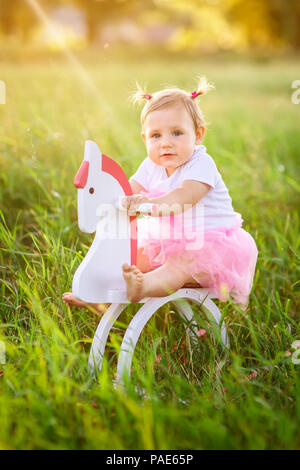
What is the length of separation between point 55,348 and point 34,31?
3239cm

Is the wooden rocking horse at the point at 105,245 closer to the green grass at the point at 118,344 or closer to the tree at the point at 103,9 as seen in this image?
the green grass at the point at 118,344

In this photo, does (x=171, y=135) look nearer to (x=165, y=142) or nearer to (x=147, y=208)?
(x=165, y=142)

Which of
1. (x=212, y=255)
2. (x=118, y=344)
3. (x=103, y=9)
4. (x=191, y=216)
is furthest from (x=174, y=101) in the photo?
(x=103, y=9)

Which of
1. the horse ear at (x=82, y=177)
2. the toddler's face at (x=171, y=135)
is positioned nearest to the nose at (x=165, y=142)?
the toddler's face at (x=171, y=135)

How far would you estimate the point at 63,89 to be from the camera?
5965 mm

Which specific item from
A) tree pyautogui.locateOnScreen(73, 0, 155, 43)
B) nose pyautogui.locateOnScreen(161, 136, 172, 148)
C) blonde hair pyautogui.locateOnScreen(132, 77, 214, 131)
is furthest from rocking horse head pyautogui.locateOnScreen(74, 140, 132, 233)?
tree pyautogui.locateOnScreen(73, 0, 155, 43)

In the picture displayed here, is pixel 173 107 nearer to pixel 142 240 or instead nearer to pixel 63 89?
pixel 142 240

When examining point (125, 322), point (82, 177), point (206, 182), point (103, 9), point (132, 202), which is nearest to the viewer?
point (82, 177)

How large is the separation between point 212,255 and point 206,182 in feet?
0.94

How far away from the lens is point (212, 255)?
195 centimetres

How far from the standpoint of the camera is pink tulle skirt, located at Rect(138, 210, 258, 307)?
1.93 m

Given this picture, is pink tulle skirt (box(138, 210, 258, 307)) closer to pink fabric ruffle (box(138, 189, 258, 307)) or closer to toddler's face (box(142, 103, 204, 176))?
pink fabric ruffle (box(138, 189, 258, 307))

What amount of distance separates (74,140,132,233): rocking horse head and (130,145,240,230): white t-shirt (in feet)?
0.83

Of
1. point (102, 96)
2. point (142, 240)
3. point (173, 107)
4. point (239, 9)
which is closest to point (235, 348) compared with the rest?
point (142, 240)
